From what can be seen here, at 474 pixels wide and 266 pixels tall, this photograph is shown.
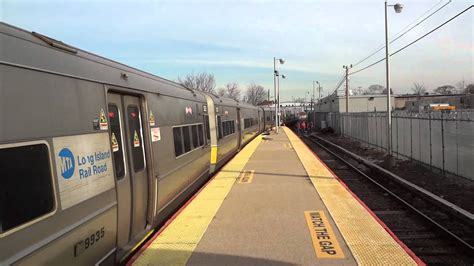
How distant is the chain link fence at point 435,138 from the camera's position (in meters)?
13.5

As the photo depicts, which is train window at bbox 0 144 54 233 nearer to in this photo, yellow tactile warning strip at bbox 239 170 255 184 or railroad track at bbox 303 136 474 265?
railroad track at bbox 303 136 474 265

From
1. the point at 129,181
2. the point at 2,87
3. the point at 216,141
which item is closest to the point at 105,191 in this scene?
the point at 129,181

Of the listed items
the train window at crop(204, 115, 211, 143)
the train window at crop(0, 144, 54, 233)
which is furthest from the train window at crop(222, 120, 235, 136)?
the train window at crop(0, 144, 54, 233)

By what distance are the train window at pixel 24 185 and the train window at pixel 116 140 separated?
164 centimetres

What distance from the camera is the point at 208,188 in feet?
36.5

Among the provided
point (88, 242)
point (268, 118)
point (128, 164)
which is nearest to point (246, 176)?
point (128, 164)

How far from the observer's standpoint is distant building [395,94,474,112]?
3089 inches

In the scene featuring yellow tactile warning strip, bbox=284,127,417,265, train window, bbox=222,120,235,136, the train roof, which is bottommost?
yellow tactile warning strip, bbox=284,127,417,265

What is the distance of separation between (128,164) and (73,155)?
1569 mm

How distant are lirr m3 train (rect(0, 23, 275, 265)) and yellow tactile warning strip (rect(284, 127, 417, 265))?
9.77 feet

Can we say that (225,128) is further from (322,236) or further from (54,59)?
(54,59)

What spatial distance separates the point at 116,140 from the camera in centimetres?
537

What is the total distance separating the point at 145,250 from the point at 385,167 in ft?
48.3

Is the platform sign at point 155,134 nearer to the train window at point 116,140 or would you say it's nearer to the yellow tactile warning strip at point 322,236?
the train window at point 116,140
